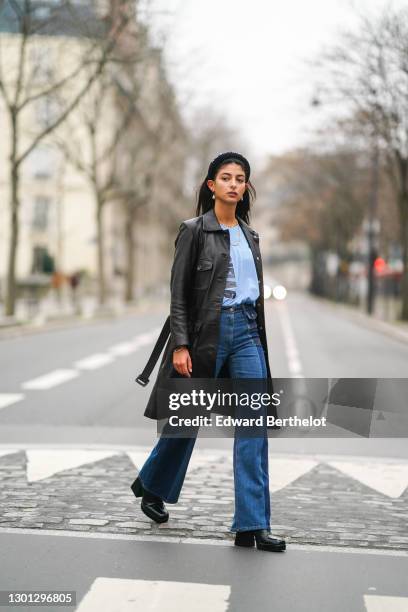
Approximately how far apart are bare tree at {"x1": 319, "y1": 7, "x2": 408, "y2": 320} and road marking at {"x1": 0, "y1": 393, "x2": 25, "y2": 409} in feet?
51.0

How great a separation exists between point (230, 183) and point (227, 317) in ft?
2.27

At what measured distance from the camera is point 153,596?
3.96 meters

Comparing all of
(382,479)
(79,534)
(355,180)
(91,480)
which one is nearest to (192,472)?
(91,480)

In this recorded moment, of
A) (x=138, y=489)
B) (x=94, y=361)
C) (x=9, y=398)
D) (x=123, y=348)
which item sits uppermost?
(x=138, y=489)

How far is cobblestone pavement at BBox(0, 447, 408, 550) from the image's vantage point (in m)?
5.10

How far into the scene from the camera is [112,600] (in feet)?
12.8

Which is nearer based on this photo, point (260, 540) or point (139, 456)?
point (260, 540)

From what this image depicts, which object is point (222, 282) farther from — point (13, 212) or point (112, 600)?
point (13, 212)

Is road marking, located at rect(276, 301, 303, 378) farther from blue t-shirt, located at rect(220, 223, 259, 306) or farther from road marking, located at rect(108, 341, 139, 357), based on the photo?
blue t-shirt, located at rect(220, 223, 259, 306)

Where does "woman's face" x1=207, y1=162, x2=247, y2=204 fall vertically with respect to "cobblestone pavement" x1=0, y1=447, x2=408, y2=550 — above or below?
above

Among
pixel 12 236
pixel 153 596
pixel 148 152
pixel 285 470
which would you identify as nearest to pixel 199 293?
pixel 153 596

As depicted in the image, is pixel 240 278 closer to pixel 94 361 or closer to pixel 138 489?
pixel 138 489

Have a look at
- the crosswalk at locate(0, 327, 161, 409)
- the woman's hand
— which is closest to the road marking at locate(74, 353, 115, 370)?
the crosswalk at locate(0, 327, 161, 409)

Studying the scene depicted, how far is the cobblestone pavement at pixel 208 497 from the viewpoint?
510cm
